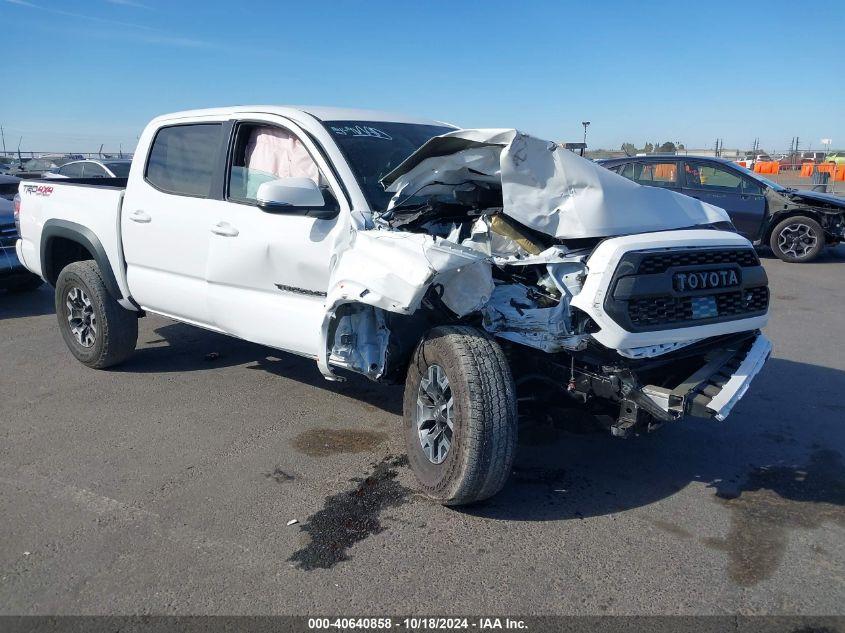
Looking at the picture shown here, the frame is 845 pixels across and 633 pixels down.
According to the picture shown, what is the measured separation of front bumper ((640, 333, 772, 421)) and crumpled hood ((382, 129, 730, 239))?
0.76 meters

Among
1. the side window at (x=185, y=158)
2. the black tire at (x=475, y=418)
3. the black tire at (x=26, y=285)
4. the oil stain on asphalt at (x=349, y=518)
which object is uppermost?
the side window at (x=185, y=158)

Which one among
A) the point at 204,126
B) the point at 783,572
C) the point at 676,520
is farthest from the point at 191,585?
the point at 204,126

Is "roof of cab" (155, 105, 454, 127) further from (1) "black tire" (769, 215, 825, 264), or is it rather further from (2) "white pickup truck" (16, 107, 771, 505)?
(1) "black tire" (769, 215, 825, 264)

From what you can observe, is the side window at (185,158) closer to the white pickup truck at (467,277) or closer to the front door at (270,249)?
the white pickup truck at (467,277)

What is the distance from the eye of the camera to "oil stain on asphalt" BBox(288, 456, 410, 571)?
3.24 metres

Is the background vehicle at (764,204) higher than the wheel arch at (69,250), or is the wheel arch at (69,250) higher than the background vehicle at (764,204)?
the background vehicle at (764,204)

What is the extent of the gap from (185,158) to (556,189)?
3003 mm

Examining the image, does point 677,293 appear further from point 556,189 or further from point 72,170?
A: point 72,170

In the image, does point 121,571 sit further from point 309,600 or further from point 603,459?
point 603,459

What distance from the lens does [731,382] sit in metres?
3.50

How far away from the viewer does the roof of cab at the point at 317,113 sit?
15.4ft

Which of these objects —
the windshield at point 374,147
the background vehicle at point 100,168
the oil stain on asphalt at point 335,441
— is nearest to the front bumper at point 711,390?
the oil stain on asphalt at point 335,441

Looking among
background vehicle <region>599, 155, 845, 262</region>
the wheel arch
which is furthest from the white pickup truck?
background vehicle <region>599, 155, 845, 262</region>

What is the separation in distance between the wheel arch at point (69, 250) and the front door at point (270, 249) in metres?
1.33
